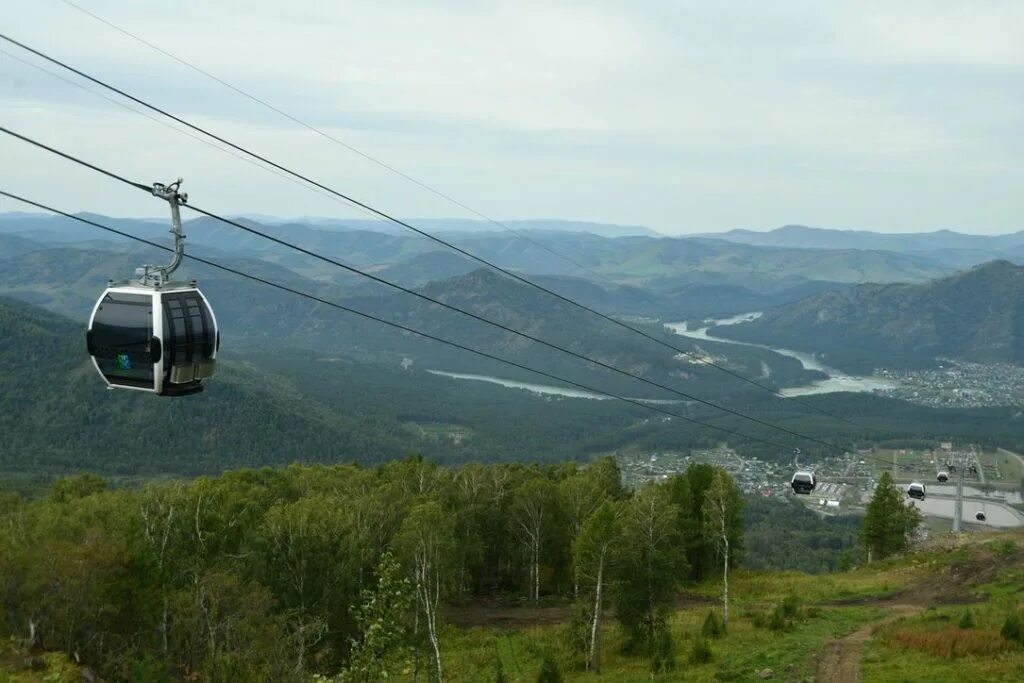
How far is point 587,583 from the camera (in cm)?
4066

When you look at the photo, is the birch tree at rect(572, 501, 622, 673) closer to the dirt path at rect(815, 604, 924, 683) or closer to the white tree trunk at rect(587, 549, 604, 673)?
the white tree trunk at rect(587, 549, 604, 673)

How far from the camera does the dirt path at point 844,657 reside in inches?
1091

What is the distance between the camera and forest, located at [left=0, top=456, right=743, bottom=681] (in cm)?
3061

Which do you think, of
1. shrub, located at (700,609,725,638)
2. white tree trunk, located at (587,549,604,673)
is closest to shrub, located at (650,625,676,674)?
white tree trunk, located at (587,549,604,673)

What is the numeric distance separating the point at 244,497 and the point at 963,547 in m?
50.3

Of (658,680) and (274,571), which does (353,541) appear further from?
(658,680)

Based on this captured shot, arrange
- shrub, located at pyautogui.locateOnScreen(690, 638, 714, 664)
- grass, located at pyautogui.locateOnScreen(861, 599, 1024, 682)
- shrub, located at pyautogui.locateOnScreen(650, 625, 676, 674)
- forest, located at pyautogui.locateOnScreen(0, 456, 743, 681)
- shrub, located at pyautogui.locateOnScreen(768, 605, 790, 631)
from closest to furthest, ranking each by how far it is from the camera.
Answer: grass, located at pyautogui.locateOnScreen(861, 599, 1024, 682)
forest, located at pyautogui.locateOnScreen(0, 456, 743, 681)
shrub, located at pyautogui.locateOnScreen(650, 625, 676, 674)
shrub, located at pyautogui.locateOnScreen(690, 638, 714, 664)
shrub, located at pyautogui.locateOnScreen(768, 605, 790, 631)

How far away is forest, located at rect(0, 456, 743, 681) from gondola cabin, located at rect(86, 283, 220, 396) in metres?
7.13

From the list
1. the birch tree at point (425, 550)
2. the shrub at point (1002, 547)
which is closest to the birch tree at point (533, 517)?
the birch tree at point (425, 550)

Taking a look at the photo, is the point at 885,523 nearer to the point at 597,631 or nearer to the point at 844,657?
the point at 597,631

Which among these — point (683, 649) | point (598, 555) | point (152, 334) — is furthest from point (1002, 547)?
point (152, 334)

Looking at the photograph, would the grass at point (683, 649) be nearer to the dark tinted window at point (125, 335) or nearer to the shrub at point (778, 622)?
the shrub at point (778, 622)

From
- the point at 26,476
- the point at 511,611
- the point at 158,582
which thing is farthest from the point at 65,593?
the point at 26,476

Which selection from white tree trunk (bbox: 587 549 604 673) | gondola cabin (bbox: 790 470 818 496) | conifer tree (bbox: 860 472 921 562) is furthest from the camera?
conifer tree (bbox: 860 472 921 562)
